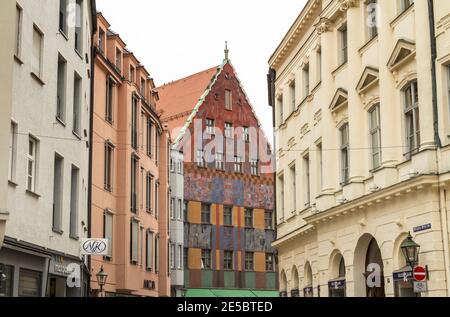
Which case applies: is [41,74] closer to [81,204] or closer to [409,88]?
[81,204]

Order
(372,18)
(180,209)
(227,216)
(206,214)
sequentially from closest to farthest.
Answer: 1. (372,18)
2. (180,209)
3. (206,214)
4. (227,216)

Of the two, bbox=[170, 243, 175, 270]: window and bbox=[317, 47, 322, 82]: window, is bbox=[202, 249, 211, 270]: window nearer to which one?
bbox=[170, 243, 175, 270]: window

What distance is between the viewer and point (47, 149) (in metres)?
20.0

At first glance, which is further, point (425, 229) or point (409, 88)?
point (409, 88)

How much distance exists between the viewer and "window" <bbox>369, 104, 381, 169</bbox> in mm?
22922

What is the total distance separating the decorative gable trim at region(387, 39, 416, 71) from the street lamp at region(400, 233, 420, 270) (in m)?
4.66

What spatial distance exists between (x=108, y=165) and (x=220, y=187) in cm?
2505

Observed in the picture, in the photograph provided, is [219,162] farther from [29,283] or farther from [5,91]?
[5,91]

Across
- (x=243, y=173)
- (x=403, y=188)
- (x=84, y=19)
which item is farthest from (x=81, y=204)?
(x=243, y=173)

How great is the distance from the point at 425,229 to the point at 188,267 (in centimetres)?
3756

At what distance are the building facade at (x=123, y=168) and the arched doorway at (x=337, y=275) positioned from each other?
925 cm

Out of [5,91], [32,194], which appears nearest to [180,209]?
[32,194]

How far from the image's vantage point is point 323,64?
27438 millimetres

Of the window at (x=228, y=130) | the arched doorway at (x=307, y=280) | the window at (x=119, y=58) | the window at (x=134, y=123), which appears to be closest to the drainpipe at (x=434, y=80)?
the arched doorway at (x=307, y=280)
